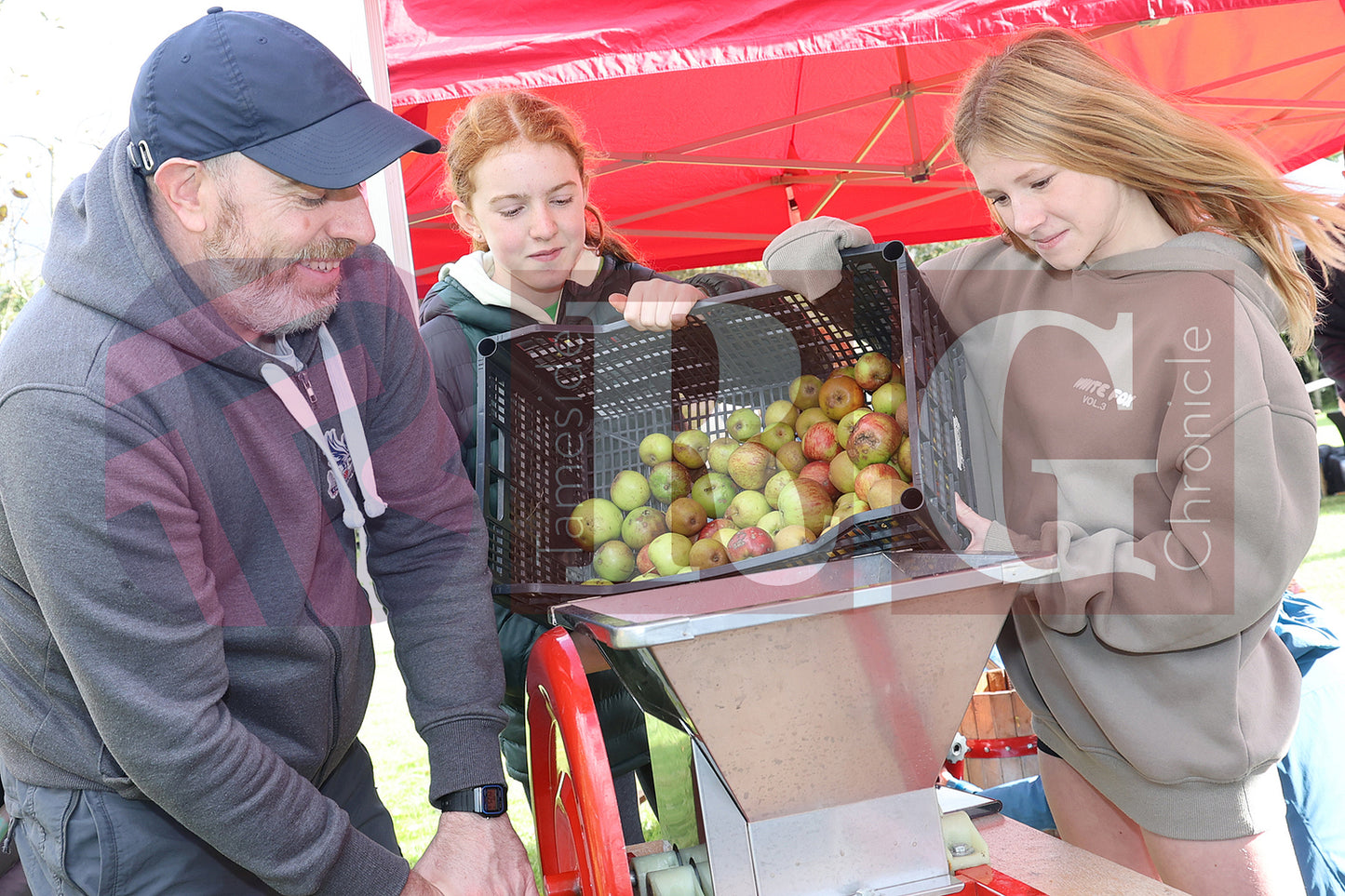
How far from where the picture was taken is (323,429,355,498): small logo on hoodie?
1.77 meters

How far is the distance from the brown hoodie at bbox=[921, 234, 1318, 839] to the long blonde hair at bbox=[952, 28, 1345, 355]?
0.31 ft

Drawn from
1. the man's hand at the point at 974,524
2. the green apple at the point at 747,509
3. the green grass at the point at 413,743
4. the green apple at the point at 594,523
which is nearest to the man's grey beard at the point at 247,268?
the green apple at the point at 594,523

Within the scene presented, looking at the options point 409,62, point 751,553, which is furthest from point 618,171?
point 751,553

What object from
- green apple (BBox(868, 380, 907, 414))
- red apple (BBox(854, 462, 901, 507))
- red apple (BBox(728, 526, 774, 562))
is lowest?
red apple (BBox(728, 526, 774, 562))

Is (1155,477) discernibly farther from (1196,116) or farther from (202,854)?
(202,854)

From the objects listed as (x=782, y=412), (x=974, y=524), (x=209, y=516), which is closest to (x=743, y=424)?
(x=782, y=412)

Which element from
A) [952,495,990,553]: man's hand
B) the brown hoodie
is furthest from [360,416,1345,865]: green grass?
[952,495,990,553]: man's hand

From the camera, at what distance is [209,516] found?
1546 mm

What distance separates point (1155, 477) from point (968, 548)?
1.41ft

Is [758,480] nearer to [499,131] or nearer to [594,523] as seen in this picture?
[594,523]

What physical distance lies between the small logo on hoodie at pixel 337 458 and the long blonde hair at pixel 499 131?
706 mm

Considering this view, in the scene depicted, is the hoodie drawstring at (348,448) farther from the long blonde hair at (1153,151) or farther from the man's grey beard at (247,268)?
the long blonde hair at (1153,151)

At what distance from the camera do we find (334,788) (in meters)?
1.93

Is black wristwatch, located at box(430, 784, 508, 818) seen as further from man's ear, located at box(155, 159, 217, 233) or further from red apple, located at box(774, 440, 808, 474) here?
man's ear, located at box(155, 159, 217, 233)
